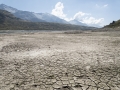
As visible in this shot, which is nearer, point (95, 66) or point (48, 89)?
point (48, 89)

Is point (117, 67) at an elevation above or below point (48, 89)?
above

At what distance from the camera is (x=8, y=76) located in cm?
528

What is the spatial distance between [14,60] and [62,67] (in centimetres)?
337

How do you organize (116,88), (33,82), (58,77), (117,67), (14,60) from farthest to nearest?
(14,60), (117,67), (58,77), (33,82), (116,88)

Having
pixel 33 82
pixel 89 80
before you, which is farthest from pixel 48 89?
pixel 89 80

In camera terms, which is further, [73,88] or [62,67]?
[62,67]

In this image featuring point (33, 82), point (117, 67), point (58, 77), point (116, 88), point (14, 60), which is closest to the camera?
point (116, 88)

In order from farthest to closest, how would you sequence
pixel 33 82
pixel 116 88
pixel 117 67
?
pixel 117 67
pixel 33 82
pixel 116 88

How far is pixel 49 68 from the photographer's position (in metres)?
6.03

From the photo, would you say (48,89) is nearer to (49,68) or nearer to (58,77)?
(58,77)

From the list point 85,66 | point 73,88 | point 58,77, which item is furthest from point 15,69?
point 85,66

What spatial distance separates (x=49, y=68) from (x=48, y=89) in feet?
5.90

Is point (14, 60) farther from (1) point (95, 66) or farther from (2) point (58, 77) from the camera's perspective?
(1) point (95, 66)

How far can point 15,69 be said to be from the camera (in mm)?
5992
